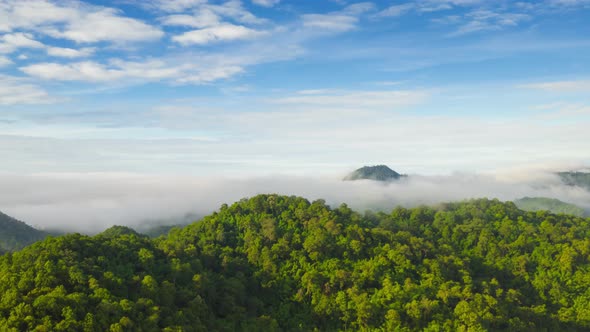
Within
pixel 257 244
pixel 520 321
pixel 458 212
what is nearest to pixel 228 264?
pixel 257 244

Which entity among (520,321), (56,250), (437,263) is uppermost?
(56,250)

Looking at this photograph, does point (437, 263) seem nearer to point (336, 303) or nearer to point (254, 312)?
→ point (336, 303)

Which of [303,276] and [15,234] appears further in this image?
[15,234]

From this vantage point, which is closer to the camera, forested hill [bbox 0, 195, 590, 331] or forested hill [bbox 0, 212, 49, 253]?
forested hill [bbox 0, 195, 590, 331]

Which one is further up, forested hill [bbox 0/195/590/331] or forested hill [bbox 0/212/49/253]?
forested hill [bbox 0/195/590/331]
